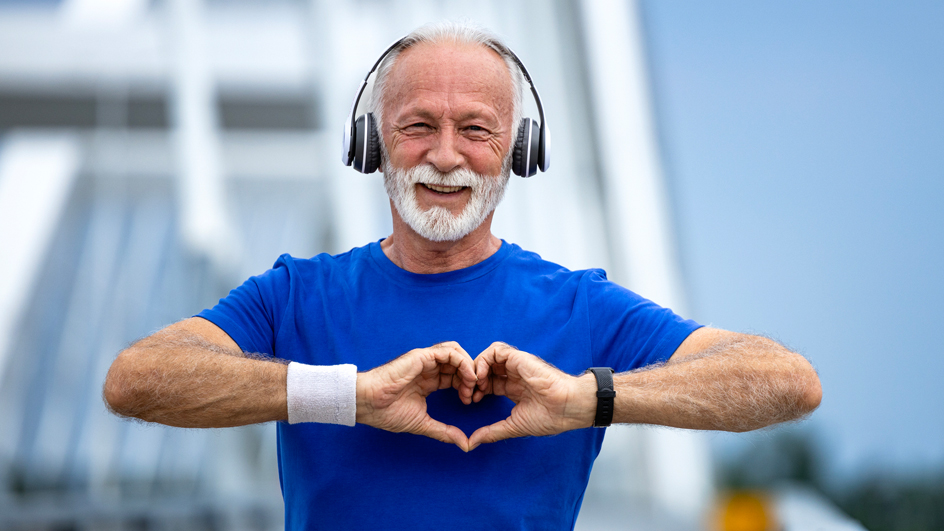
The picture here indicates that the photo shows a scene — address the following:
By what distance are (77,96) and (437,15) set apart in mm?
4100

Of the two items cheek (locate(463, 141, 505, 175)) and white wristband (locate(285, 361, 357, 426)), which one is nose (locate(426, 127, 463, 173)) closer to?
cheek (locate(463, 141, 505, 175))

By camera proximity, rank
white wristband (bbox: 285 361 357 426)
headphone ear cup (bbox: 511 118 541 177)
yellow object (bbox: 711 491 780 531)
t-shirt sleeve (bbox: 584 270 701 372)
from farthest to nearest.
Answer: yellow object (bbox: 711 491 780 531) → headphone ear cup (bbox: 511 118 541 177) → t-shirt sleeve (bbox: 584 270 701 372) → white wristband (bbox: 285 361 357 426)

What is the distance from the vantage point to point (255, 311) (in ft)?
5.67

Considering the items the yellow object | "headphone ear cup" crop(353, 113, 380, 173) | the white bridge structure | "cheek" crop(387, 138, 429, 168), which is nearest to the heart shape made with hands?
"cheek" crop(387, 138, 429, 168)

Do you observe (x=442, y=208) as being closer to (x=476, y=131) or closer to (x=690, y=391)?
(x=476, y=131)

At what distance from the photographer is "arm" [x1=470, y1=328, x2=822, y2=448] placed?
4.91ft

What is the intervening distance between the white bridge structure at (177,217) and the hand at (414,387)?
479 centimetres

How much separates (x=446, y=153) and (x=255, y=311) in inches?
19.6

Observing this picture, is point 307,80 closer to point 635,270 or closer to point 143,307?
point 143,307

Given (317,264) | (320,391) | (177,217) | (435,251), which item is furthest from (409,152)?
(177,217)

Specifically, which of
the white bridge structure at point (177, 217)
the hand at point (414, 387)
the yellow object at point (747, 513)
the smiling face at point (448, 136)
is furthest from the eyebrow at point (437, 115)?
the white bridge structure at point (177, 217)

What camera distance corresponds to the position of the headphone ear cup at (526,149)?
1846mm

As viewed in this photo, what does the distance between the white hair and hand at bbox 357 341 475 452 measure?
0.52 m

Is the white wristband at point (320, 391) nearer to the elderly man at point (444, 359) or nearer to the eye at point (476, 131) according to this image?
the elderly man at point (444, 359)
